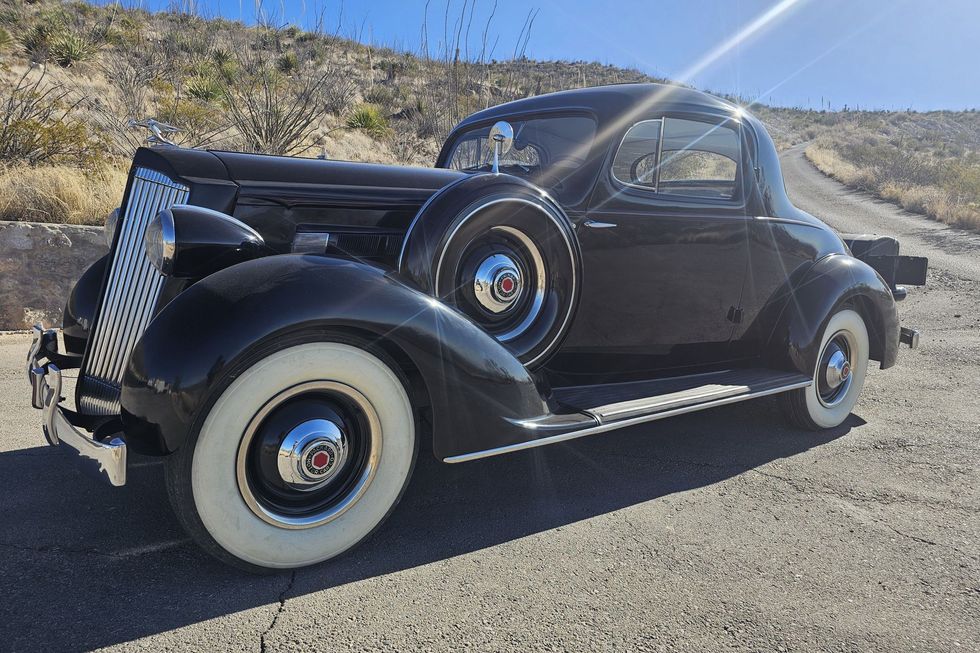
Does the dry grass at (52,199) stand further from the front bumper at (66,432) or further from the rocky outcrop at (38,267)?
the front bumper at (66,432)

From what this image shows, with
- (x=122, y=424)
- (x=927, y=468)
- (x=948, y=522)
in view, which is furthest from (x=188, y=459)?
(x=927, y=468)

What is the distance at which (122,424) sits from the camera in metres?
1.99

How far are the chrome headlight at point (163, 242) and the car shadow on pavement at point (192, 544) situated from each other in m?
0.95

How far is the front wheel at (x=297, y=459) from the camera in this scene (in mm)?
1907

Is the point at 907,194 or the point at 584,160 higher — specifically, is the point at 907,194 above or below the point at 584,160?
above

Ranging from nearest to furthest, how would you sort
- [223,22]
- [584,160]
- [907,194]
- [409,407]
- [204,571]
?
[204,571]
[409,407]
[584,160]
[907,194]
[223,22]

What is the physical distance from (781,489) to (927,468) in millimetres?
944

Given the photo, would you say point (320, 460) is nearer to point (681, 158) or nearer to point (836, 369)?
point (681, 158)

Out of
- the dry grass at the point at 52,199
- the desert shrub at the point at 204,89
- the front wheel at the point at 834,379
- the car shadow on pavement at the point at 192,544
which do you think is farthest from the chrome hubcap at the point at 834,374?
the desert shrub at the point at 204,89

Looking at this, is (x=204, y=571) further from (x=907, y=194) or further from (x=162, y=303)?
(x=907, y=194)

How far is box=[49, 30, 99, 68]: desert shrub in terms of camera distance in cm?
1611

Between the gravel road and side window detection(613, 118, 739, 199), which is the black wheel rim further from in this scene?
side window detection(613, 118, 739, 199)

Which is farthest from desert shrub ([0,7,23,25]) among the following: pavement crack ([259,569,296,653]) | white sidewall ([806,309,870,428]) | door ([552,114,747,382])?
white sidewall ([806,309,870,428])

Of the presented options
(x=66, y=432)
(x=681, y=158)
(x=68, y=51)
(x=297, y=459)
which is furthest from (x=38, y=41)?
(x=297, y=459)
